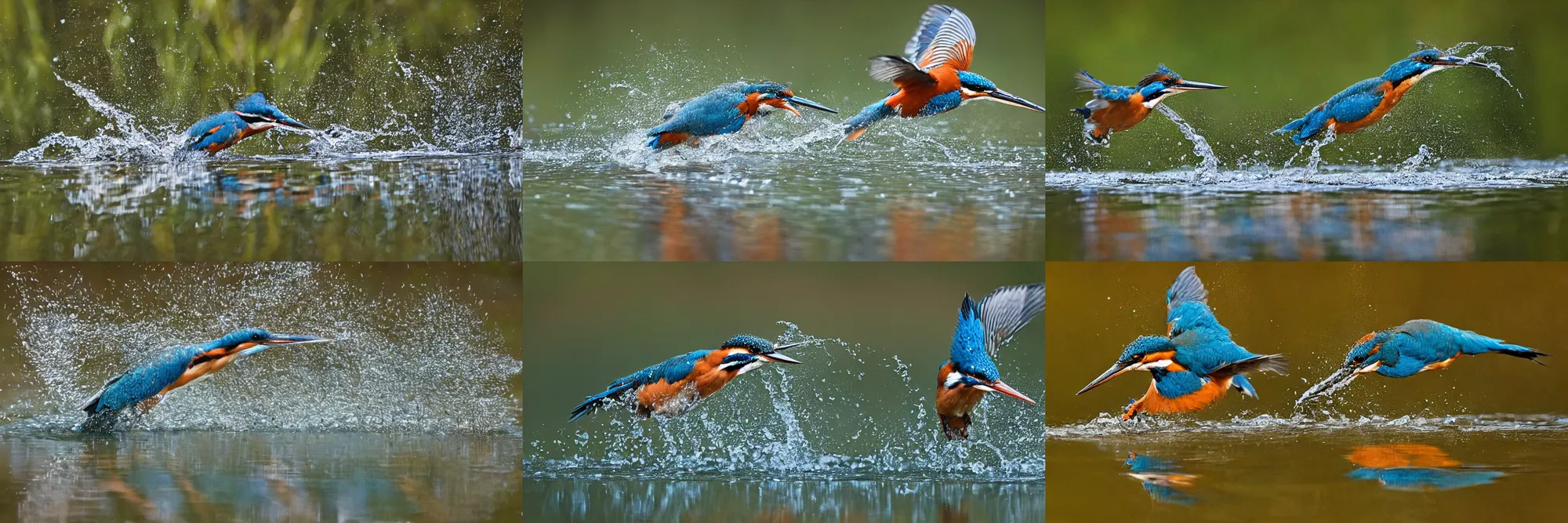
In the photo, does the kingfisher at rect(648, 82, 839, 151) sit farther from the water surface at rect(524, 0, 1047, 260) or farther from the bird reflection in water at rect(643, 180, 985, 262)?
the bird reflection in water at rect(643, 180, 985, 262)

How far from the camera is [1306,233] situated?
296 cm

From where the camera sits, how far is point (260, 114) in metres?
3.30

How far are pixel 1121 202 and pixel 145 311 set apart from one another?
2.95 m

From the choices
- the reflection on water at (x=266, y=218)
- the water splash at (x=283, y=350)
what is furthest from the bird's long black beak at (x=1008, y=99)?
the water splash at (x=283, y=350)

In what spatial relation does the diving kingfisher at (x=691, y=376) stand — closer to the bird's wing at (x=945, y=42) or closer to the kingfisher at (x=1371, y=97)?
the bird's wing at (x=945, y=42)

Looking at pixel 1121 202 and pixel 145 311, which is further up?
pixel 1121 202

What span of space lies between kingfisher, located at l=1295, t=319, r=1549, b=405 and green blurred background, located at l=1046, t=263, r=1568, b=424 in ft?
0.40

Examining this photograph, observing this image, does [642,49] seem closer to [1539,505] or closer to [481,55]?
[481,55]

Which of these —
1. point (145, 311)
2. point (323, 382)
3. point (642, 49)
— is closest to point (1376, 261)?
point (642, 49)

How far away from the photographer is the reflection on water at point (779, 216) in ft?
9.39

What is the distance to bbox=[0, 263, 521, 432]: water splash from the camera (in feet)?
10.7

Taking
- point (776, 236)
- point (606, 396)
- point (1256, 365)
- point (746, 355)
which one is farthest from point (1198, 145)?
point (606, 396)

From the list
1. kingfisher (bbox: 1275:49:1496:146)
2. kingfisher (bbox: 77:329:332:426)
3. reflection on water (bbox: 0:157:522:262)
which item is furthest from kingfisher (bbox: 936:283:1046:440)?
kingfisher (bbox: 77:329:332:426)

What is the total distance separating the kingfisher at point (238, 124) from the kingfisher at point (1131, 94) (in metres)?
2.41
